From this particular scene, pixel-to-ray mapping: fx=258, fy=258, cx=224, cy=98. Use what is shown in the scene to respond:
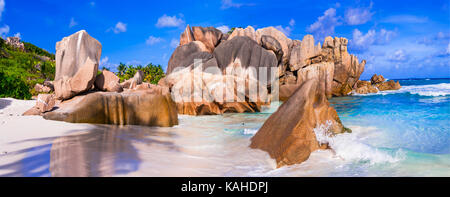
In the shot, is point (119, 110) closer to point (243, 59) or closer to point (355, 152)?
point (355, 152)

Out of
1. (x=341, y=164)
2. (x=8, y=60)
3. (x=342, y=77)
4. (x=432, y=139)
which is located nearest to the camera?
(x=341, y=164)

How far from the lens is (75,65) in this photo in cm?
1048

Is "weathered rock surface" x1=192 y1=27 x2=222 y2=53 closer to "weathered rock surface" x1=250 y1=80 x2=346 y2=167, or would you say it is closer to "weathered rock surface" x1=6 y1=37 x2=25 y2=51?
"weathered rock surface" x1=250 y1=80 x2=346 y2=167

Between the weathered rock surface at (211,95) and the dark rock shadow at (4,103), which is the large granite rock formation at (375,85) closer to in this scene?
the weathered rock surface at (211,95)

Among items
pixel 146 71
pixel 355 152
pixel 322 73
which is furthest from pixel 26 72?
pixel 355 152

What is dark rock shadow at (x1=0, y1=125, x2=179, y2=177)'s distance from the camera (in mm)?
2830

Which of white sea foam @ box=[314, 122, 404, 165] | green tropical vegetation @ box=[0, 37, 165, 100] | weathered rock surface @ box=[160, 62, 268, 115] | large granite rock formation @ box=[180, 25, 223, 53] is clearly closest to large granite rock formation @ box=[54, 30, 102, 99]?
green tropical vegetation @ box=[0, 37, 165, 100]

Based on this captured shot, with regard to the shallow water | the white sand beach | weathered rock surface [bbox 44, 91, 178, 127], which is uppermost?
weathered rock surface [bbox 44, 91, 178, 127]

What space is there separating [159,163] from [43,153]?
1.50 meters

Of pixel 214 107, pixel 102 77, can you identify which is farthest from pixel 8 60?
pixel 214 107

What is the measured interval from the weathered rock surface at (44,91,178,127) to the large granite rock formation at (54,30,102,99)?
3.35 metres

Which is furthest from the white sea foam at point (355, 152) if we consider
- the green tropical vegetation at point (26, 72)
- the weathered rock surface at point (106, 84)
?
the green tropical vegetation at point (26, 72)

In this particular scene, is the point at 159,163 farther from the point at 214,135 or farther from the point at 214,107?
the point at 214,107
